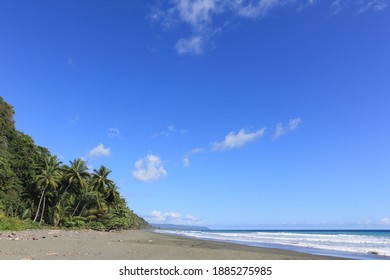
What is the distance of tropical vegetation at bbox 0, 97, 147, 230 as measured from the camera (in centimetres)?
4431

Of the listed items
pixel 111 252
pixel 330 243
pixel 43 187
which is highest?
pixel 43 187

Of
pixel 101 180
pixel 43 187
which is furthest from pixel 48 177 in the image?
pixel 101 180

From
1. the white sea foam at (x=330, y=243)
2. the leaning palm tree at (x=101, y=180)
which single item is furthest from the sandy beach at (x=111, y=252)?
the leaning palm tree at (x=101, y=180)

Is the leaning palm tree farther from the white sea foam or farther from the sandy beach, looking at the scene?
the sandy beach

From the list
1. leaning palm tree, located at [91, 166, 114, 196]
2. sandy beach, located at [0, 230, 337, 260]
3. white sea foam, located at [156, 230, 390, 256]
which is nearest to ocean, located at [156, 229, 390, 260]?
white sea foam, located at [156, 230, 390, 256]

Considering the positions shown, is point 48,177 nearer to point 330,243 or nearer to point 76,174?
point 76,174

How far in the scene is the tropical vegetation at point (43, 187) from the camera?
4431cm

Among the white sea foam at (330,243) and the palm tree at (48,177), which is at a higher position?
the palm tree at (48,177)

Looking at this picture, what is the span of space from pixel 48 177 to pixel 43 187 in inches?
74.1

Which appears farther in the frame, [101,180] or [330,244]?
[101,180]

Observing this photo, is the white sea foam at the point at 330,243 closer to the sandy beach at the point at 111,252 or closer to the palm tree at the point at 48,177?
the sandy beach at the point at 111,252

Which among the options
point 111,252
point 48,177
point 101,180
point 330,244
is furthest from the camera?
point 101,180

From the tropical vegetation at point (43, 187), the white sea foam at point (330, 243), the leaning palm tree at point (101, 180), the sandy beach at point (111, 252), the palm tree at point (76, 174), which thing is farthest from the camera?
the leaning palm tree at point (101, 180)

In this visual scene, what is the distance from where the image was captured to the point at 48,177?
45.0 m
